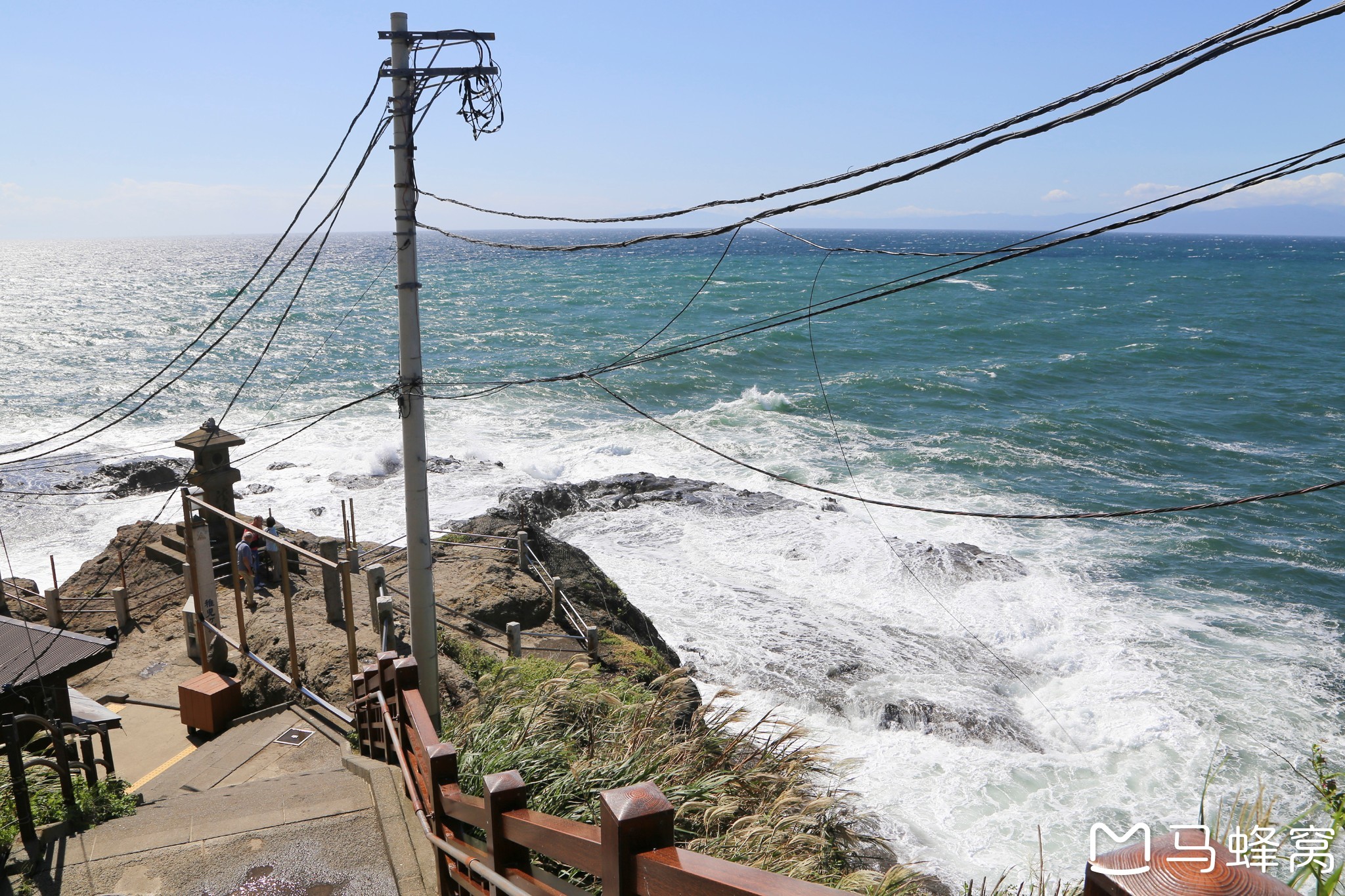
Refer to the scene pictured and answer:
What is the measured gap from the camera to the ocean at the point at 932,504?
12.8 m

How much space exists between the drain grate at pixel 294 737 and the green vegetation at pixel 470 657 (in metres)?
2.39

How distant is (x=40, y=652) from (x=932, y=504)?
69.7ft

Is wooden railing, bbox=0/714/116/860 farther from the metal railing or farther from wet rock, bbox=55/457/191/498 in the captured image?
wet rock, bbox=55/457/191/498

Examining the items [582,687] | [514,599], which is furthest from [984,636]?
[582,687]

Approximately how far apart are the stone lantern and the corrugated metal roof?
3.66 meters

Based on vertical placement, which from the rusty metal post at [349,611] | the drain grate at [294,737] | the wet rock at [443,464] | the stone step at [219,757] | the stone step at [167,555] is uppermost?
the rusty metal post at [349,611]

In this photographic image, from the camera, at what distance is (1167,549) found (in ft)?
70.4

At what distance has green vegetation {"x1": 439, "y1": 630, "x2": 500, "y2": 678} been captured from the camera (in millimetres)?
10594

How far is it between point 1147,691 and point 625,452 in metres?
18.2

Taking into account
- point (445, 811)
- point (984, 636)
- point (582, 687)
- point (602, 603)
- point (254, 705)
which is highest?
point (445, 811)

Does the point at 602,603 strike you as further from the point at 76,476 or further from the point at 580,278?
the point at 580,278

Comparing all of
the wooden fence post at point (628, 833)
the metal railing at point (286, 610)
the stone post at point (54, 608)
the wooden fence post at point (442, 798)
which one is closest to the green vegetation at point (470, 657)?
the metal railing at point (286, 610)

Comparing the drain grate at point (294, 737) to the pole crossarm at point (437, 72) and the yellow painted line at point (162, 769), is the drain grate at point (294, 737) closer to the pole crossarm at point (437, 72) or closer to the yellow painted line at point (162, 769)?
the yellow painted line at point (162, 769)

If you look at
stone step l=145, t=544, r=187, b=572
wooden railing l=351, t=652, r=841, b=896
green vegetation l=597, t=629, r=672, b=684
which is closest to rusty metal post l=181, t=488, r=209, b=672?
wooden railing l=351, t=652, r=841, b=896
